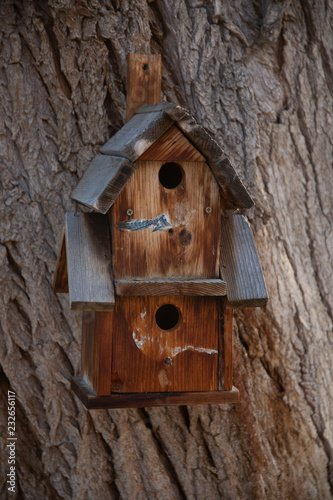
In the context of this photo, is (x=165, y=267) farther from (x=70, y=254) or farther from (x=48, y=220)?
(x=48, y=220)

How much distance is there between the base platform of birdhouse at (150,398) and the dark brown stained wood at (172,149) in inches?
→ 37.7

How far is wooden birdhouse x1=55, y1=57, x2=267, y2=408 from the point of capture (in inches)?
90.3

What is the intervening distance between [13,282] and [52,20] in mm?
1341

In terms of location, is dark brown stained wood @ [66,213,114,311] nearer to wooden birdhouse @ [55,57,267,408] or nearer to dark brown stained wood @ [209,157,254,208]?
wooden birdhouse @ [55,57,267,408]

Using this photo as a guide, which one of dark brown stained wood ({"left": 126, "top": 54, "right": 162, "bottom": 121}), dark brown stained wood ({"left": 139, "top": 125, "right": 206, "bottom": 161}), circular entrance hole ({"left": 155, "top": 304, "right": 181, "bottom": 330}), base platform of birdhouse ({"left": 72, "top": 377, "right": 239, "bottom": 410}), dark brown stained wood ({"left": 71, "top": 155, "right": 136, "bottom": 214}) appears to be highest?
dark brown stained wood ({"left": 126, "top": 54, "right": 162, "bottom": 121})

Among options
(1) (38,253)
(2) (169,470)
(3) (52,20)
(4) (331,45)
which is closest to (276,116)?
(4) (331,45)

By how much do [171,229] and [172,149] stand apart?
0.32m

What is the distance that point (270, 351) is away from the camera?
10.4 feet

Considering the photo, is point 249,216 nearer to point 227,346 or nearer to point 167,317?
point 167,317

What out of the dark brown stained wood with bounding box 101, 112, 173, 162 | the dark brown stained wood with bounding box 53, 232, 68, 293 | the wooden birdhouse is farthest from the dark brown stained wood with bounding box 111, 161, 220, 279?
the dark brown stained wood with bounding box 53, 232, 68, 293

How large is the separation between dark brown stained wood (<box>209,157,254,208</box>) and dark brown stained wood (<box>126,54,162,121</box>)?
0.47 m

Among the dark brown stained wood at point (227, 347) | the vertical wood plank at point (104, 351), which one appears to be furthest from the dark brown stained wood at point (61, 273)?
the dark brown stained wood at point (227, 347)

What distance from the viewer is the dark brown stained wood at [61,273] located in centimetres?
261

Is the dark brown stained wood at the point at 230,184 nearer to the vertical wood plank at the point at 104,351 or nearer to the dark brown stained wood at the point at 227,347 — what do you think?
the dark brown stained wood at the point at 227,347
